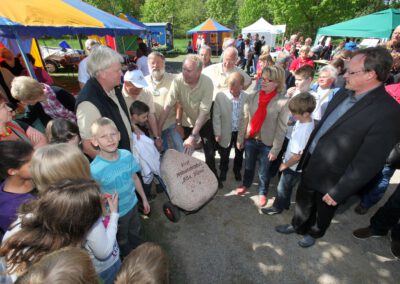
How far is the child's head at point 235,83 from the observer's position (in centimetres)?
324

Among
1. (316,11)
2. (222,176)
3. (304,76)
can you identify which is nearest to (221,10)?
(316,11)

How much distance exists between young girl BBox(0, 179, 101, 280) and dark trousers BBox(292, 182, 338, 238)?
2.30 m

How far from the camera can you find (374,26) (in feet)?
31.6

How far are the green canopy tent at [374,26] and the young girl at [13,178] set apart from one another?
1217 cm

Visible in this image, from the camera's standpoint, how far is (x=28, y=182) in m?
1.75

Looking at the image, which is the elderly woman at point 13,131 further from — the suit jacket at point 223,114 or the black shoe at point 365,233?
the black shoe at point 365,233

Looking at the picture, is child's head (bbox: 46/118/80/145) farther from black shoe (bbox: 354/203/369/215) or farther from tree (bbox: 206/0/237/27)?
tree (bbox: 206/0/237/27)

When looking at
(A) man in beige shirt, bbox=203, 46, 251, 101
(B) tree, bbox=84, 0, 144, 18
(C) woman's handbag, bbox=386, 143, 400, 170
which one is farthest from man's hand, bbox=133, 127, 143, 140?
(B) tree, bbox=84, 0, 144, 18

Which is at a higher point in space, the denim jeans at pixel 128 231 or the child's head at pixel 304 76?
the child's head at pixel 304 76

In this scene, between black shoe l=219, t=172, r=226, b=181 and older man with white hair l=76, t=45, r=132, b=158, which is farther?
black shoe l=219, t=172, r=226, b=181

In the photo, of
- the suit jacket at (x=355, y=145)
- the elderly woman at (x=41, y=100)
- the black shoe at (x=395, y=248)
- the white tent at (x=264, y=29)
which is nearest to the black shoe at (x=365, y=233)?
the black shoe at (x=395, y=248)

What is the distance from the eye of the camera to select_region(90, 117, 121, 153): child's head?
196cm

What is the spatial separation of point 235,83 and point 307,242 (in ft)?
7.68

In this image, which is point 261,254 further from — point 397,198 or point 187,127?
point 187,127
